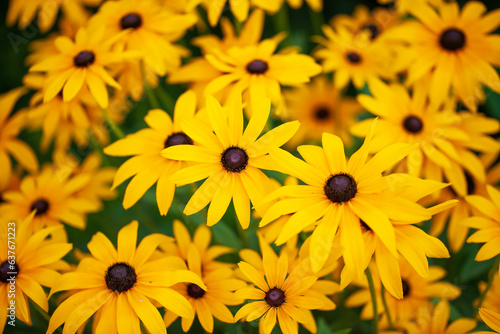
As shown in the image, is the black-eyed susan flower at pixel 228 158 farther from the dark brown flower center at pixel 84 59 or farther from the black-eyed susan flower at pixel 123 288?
the dark brown flower center at pixel 84 59

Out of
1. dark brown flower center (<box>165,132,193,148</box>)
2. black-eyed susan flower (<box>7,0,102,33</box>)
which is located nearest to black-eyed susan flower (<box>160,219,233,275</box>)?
dark brown flower center (<box>165,132,193,148</box>)

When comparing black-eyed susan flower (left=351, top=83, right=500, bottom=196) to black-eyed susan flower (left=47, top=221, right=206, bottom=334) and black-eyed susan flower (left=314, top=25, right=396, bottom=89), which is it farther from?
black-eyed susan flower (left=47, top=221, right=206, bottom=334)

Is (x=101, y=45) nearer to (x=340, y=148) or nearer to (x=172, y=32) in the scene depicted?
(x=172, y=32)

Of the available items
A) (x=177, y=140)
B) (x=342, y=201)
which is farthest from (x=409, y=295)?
(x=177, y=140)

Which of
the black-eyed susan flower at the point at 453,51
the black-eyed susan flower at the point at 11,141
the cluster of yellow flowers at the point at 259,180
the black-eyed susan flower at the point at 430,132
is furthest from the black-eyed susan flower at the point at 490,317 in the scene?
the black-eyed susan flower at the point at 11,141

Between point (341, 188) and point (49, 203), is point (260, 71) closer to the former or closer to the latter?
point (341, 188)
